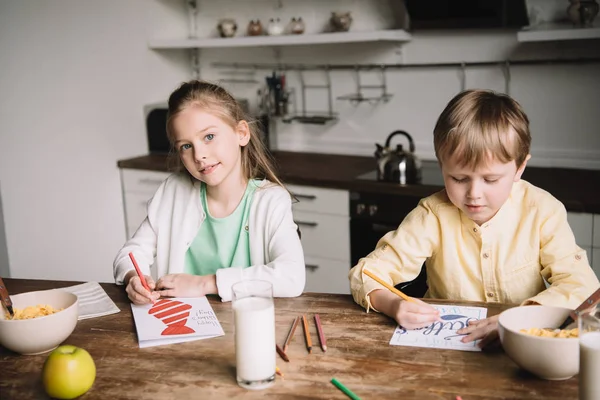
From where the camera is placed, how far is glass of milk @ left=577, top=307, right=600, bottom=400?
970 millimetres

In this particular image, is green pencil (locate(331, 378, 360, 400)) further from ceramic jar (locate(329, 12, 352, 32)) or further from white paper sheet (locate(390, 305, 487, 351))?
ceramic jar (locate(329, 12, 352, 32))

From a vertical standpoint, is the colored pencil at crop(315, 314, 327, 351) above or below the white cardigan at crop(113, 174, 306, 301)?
below

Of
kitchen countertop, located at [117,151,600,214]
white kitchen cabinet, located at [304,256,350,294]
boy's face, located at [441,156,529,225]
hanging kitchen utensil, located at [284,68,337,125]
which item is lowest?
white kitchen cabinet, located at [304,256,350,294]

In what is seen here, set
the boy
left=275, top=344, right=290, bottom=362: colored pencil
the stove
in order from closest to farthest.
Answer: left=275, top=344, right=290, bottom=362: colored pencil, the boy, the stove

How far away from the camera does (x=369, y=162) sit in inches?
134

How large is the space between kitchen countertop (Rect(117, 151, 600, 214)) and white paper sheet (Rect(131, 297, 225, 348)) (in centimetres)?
147

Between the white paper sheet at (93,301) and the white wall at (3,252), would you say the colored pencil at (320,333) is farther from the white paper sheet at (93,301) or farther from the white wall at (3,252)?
the white wall at (3,252)

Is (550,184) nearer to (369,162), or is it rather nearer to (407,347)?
(369,162)

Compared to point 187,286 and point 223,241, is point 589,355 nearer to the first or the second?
point 187,286

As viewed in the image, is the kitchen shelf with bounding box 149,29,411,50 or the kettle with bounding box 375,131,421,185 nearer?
the kettle with bounding box 375,131,421,185

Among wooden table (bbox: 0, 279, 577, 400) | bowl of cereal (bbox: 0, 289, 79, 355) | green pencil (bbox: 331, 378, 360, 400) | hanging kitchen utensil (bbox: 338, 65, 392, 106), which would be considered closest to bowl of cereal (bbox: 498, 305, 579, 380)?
wooden table (bbox: 0, 279, 577, 400)

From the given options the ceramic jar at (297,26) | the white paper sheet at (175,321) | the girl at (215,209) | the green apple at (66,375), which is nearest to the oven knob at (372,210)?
the girl at (215,209)

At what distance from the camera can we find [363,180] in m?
2.92

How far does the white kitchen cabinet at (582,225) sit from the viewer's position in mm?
2510
